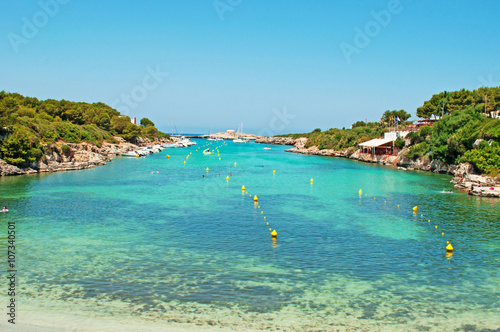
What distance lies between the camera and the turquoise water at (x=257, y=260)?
15.2 metres

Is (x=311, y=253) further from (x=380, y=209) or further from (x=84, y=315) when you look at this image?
(x=380, y=209)

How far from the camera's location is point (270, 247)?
23.8m

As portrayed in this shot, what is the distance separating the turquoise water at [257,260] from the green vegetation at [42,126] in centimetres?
1462

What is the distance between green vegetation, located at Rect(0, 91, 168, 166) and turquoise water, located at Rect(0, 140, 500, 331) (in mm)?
14625

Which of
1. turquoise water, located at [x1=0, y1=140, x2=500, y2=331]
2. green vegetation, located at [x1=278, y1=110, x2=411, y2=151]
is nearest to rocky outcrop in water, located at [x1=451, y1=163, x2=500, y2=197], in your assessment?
turquoise water, located at [x1=0, y1=140, x2=500, y2=331]

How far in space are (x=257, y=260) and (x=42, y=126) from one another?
62.9 meters

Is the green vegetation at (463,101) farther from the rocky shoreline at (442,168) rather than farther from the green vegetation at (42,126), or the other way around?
Answer: the green vegetation at (42,126)

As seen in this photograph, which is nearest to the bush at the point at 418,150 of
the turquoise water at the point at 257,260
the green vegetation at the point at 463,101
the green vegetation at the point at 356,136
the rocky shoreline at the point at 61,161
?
the green vegetation at the point at 463,101

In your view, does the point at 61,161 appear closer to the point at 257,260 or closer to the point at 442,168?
the point at 257,260

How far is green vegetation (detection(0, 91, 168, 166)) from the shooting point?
2159 inches

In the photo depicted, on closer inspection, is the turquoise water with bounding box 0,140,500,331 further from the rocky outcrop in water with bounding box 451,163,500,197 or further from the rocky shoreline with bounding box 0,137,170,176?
the rocky shoreline with bounding box 0,137,170,176

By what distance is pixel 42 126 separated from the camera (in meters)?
70.2

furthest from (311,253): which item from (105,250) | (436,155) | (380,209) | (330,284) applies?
(436,155)

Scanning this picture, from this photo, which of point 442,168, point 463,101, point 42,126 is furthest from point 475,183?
point 42,126
